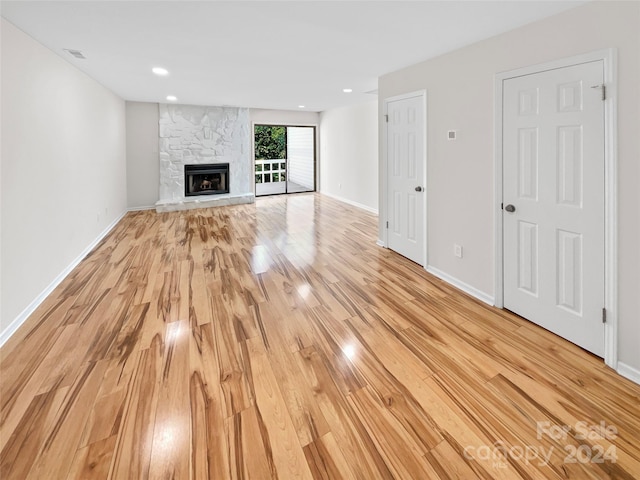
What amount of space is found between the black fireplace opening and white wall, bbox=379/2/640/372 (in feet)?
17.3

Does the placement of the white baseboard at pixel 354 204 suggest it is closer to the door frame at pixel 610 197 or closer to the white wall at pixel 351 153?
the white wall at pixel 351 153

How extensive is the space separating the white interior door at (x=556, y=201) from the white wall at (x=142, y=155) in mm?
7358

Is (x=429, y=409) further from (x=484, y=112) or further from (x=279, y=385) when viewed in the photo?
(x=484, y=112)

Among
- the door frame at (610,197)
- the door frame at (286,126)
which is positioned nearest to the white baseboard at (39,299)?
the door frame at (610,197)

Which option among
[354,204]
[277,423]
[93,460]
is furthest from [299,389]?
[354,204]

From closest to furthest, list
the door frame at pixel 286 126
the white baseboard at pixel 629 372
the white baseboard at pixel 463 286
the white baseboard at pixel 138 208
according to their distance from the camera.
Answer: the white baseboard at pixel 629 372
the white baseboard at pixel 463 286
the white baseboard at pixel 138 208
the door frame at pixel 286 126

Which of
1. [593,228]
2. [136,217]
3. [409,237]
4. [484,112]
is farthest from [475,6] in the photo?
[136,217]

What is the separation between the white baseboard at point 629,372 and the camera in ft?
6.31

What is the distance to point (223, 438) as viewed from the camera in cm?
155

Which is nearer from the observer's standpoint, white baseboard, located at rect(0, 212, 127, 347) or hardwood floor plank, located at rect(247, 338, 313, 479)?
hardwood floor plank, located at rect(247, 338, 313, 479)

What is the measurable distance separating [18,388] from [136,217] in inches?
218

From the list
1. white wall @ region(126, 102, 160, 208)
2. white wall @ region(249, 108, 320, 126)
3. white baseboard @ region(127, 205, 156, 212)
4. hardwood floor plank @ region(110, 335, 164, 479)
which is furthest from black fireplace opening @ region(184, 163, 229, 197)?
hardwood floor plank @ region(110, 335, 164, 479)

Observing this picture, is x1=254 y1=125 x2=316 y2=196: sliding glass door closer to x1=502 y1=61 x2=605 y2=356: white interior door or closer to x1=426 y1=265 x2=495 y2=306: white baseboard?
x1=426 y1=265 x2=495 y2=306: white baseboard

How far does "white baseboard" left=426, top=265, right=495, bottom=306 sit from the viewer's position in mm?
2993
